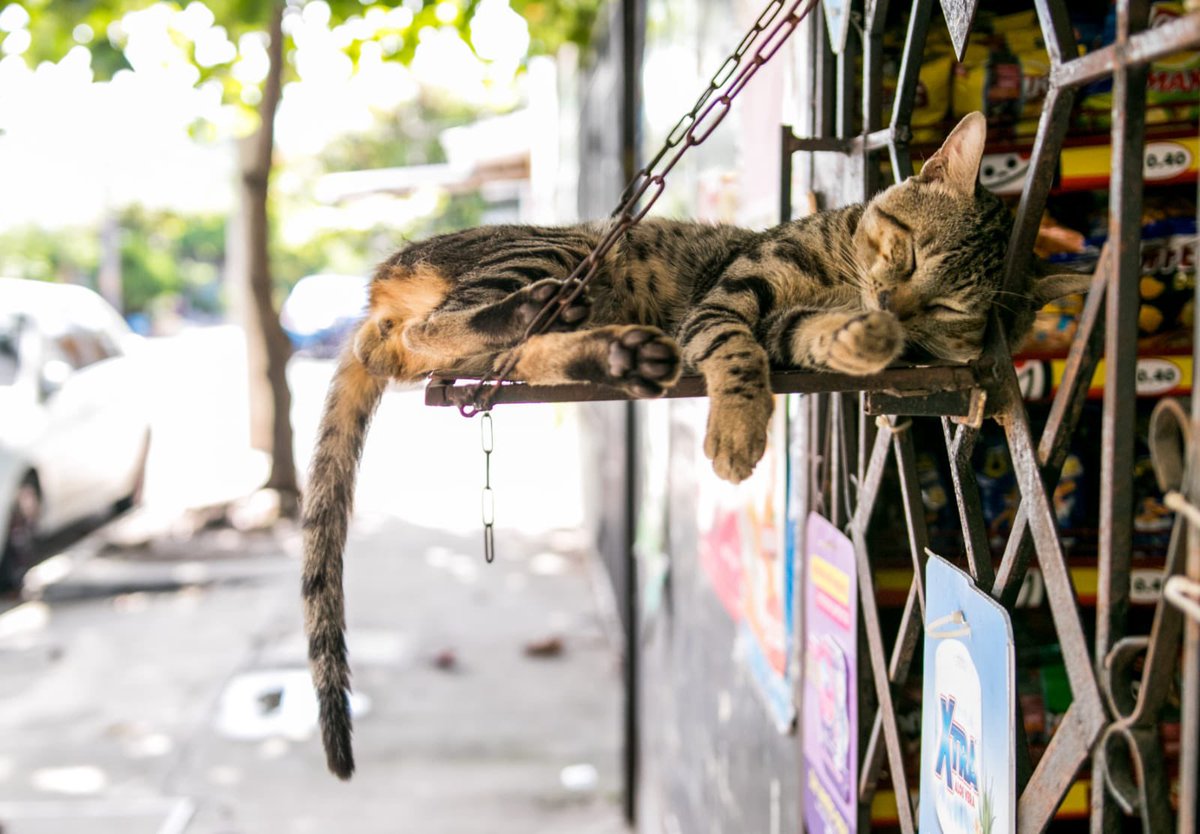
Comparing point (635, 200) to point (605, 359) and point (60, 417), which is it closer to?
point (605, 359)

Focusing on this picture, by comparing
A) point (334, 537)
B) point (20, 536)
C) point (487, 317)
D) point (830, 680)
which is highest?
point (487, 317)

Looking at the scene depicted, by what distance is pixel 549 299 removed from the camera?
6.88 feet

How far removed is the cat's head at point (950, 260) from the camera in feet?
5.92

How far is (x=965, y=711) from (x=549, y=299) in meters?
1.03

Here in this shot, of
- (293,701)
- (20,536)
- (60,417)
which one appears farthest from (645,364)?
(60,417)

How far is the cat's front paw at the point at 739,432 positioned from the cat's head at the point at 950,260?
1.00 ft

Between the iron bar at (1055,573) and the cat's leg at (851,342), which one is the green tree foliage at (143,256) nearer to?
the cat's leg at (851,342)

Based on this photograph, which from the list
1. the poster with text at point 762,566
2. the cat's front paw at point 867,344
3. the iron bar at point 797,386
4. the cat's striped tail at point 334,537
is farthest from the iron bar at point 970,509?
the cat's striped tail at point 334,537

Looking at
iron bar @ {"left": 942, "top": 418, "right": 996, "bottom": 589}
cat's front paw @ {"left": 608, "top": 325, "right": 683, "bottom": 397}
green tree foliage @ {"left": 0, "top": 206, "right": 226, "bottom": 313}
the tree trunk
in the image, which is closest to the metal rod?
iron bar @ {"left": 942, "top": 418, "right": 996, "bottom": 589}

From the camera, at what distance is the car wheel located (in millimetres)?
7660

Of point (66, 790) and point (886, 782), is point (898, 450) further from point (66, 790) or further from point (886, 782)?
point (66, 790)

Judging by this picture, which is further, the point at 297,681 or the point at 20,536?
the point at 20,536

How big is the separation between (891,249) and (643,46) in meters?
3.74

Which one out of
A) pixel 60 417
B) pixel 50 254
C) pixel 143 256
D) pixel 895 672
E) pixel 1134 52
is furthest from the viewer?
pixel 143 256
